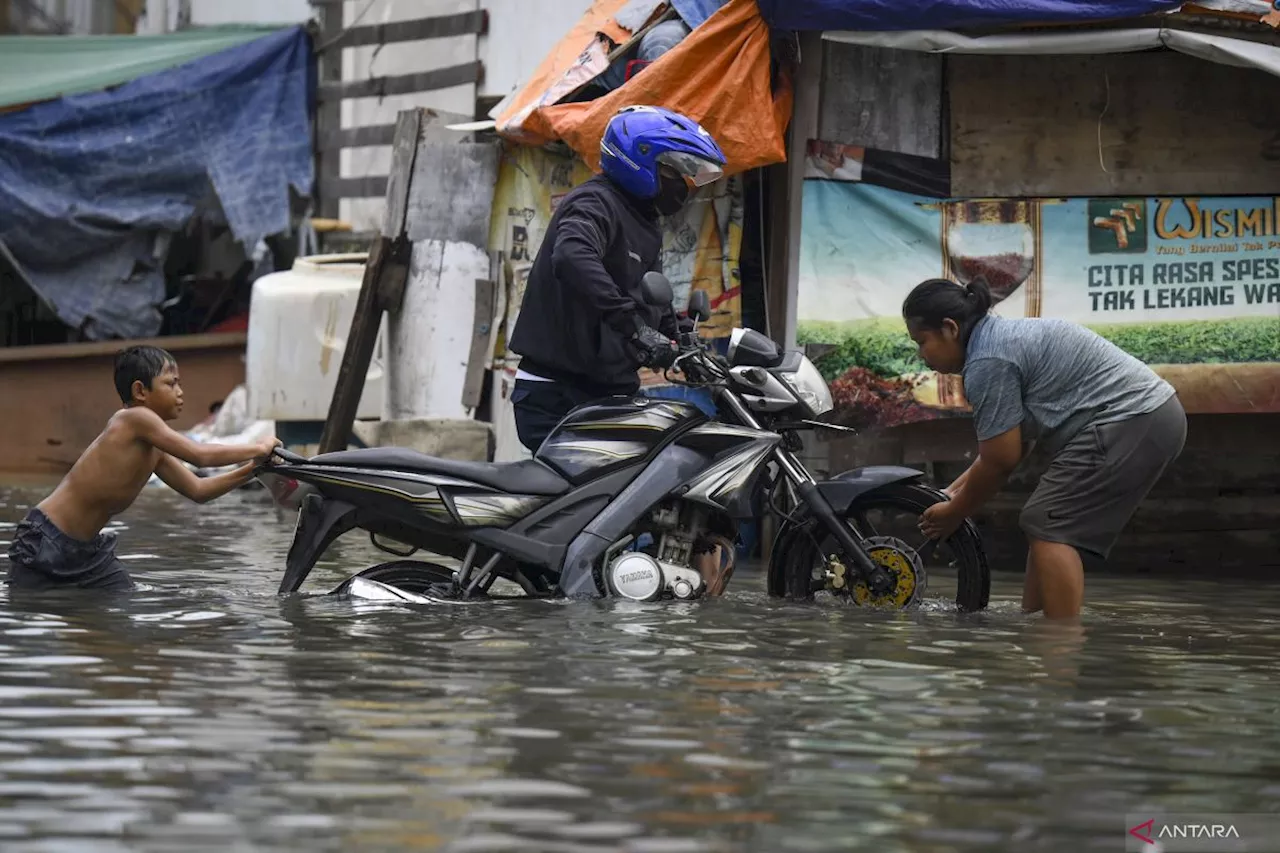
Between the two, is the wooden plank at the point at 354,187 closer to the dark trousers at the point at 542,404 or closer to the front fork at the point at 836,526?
the dark trousers at the point at 542,404

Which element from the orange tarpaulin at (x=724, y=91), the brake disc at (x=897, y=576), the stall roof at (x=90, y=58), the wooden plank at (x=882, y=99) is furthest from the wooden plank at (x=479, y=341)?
the stall roof at (x=90, y=58)

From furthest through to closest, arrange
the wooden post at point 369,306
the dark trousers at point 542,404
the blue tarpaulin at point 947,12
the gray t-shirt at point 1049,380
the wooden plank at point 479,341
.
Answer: the wooden post at point 369,306 < the wooden plank at point 479,341 < the blue tarpaulin at point 947,12 < the dark trousers at point 542,404 < the gray t-shirt at point 1049,380

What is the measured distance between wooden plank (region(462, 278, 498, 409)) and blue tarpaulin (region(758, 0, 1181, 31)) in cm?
318

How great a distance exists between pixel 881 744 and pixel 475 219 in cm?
832

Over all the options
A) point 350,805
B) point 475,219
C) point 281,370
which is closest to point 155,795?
point 350,805

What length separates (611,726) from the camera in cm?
492

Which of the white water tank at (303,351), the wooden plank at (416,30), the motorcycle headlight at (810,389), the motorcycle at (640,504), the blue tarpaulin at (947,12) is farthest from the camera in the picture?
the wooden plank at (416,30)

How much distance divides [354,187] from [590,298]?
12.2 m

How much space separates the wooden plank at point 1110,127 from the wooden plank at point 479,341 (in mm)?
3271

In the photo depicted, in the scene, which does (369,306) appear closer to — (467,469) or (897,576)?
(467,469)


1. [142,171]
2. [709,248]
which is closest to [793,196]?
[709,248]

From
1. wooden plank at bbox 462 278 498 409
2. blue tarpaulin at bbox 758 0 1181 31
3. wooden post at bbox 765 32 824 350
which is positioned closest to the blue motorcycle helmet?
blue tarpaulin at bbox 758 0 1181 31

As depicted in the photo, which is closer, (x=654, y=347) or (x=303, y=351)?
(x=654, y=347)

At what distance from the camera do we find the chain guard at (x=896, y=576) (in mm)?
7555
